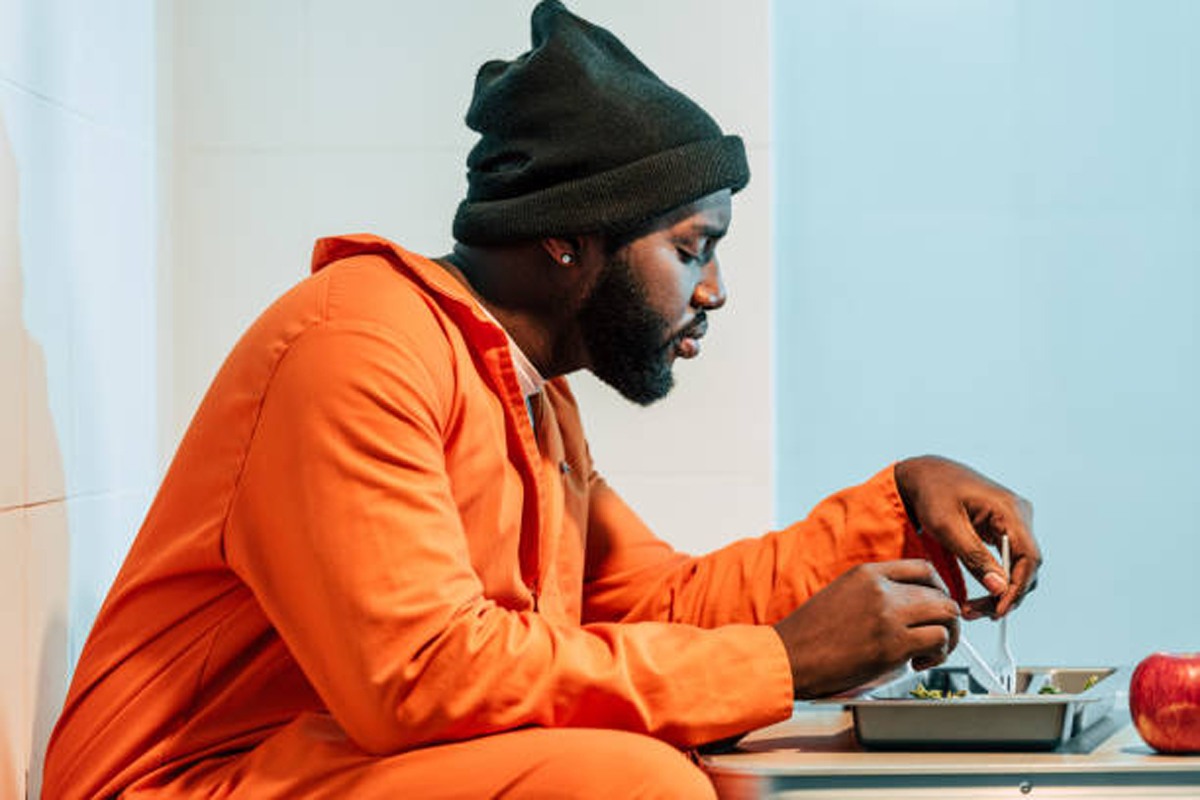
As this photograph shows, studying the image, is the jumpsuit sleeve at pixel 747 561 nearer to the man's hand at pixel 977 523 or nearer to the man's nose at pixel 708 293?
the man's hand at pixel 977 523

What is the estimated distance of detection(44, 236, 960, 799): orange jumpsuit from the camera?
1.54 metres

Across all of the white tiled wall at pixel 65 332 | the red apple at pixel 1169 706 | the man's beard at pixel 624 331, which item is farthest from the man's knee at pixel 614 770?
the white tiled wall at pixel 65 332

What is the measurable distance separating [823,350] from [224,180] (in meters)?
0.91

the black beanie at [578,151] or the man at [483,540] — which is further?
the black beanie at [578,151]

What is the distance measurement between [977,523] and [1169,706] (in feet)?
1.12

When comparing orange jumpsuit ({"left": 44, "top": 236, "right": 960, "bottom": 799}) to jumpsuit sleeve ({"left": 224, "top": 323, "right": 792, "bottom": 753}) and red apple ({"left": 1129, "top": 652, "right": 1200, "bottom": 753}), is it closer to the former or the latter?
jumpsuit sleeve ({"left": 224, "top": 323, "right": 792, "bottom": 753})

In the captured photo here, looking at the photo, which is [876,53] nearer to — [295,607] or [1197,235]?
[1197,235]

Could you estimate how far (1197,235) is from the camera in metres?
2.88

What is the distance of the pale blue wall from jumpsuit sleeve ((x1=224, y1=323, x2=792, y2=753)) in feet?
4.20

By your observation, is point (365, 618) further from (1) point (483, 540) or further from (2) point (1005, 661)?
(2) point (1005, 661)

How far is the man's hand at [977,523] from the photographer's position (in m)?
1.87

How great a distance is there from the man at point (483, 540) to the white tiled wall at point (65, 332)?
11.6 inches

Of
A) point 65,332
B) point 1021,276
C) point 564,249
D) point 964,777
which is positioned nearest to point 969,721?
point 964,777

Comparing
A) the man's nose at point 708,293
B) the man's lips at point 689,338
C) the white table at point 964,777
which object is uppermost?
the man's nose at point 708,293
